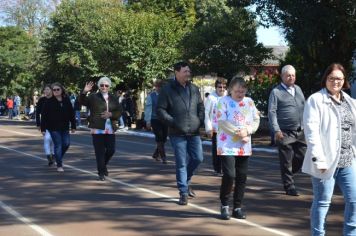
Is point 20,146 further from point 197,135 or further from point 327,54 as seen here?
point 197,135

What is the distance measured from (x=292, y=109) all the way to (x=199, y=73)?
15.8 metres

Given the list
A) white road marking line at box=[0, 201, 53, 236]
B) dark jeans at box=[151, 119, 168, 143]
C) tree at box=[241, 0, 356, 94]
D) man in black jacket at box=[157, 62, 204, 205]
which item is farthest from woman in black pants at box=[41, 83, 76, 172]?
tree at box=[241, 0, 356, 94]

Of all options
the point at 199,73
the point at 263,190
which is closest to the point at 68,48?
the point at 199,73

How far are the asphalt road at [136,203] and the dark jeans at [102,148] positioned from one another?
1.00 ft

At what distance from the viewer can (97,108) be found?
10477mm

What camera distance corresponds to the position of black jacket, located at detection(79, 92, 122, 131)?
1035 centimetres

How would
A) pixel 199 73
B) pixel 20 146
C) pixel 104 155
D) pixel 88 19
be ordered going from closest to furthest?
pixel 104 155
pixel 20 146
pixel 199 73
pixel 88 19

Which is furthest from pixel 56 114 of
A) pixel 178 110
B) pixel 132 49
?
pixel 132 49

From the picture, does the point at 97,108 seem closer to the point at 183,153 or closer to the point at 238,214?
the point at 183,153

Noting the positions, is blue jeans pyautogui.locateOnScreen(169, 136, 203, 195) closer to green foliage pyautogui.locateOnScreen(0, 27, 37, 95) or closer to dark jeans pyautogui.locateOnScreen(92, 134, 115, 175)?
dark jeans pyautogui.locateOnScreen(92, 134, 115, 175)

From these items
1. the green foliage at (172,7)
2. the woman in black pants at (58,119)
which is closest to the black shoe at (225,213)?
the woman in black pants at (58,119)

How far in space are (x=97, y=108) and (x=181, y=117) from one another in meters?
2.84

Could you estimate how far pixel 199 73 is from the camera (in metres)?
24.5

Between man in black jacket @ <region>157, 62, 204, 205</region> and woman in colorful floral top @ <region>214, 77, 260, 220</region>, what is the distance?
80 cm
